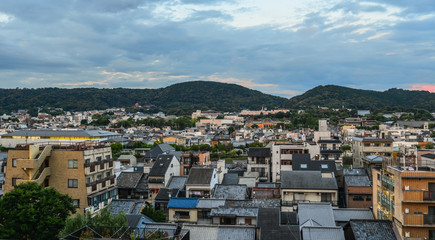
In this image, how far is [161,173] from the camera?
3519cm

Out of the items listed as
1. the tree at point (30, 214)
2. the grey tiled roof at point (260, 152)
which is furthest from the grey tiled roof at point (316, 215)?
the grey tiled roof at point (260, 152)

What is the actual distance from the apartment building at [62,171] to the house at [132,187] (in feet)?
25.9

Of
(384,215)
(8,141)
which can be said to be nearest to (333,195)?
(384,215)

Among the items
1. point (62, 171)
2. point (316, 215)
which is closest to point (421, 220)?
point (316, 215)

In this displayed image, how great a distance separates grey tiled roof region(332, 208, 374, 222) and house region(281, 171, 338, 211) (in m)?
4.54

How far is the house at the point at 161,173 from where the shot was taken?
34938 mm

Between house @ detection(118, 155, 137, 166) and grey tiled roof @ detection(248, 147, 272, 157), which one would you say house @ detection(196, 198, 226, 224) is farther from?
house @ detection(118, 155, 137, 166)

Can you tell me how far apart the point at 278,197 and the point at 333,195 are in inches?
184

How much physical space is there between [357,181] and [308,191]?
4.75m

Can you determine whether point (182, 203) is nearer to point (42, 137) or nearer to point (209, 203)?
point (209, 203)

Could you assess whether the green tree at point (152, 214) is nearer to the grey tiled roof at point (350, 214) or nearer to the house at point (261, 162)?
the grey tiled roof at point (350, 214)

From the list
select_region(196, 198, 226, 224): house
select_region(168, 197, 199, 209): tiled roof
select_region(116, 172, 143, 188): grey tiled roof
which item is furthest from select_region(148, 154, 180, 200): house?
select_region(196, 198, 226, 224): house

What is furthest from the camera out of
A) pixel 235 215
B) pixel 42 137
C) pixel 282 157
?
pixel 42 137

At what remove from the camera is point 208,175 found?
111 ft
